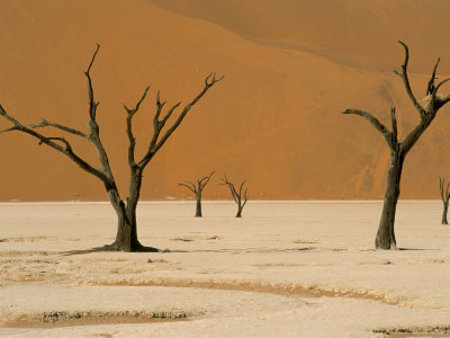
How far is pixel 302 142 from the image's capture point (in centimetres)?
8812

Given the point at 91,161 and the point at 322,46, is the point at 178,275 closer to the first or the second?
the point at 91,161

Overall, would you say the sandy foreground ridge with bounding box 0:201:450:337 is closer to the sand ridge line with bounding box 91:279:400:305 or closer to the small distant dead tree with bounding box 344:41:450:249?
the sand ridge line with bounding box 91:279:400:305

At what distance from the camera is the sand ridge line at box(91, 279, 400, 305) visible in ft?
38.0

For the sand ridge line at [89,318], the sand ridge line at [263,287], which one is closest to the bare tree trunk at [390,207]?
the sand ridge line at [263,287]

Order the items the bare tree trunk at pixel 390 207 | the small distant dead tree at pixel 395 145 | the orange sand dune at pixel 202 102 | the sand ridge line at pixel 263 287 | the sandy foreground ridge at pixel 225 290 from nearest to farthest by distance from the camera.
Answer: the sandy foreground ridge at pixel 225 290 → the sand ridge line at pixel 263 287 → the small distant dead tree at pixel 395 145 → the bare tree trunk at pixel 390 207 → the orange sand dune at pixel 202 102

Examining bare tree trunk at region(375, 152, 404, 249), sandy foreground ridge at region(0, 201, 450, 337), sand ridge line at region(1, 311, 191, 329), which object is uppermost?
bare tree trunk at region(375, 152, 404, 249)

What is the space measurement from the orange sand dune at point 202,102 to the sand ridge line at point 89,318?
7202cm

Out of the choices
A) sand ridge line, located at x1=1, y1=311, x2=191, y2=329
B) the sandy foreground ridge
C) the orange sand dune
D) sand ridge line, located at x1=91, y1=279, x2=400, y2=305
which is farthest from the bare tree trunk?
the orange sand dune

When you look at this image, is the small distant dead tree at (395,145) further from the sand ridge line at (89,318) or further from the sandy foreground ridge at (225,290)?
the sand ridge line at (89,318)

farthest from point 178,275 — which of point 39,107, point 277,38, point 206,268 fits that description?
point 277,38

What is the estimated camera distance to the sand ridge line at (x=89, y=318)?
9234mm

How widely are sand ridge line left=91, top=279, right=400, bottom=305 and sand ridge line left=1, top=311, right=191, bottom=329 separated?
2.48 m

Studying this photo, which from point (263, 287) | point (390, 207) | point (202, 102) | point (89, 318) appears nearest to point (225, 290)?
point (263, 287)

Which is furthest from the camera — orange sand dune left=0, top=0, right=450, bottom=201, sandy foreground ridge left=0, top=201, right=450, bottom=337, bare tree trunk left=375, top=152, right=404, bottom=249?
orange sand dune left=0, top=0, right=450, bottom=201
